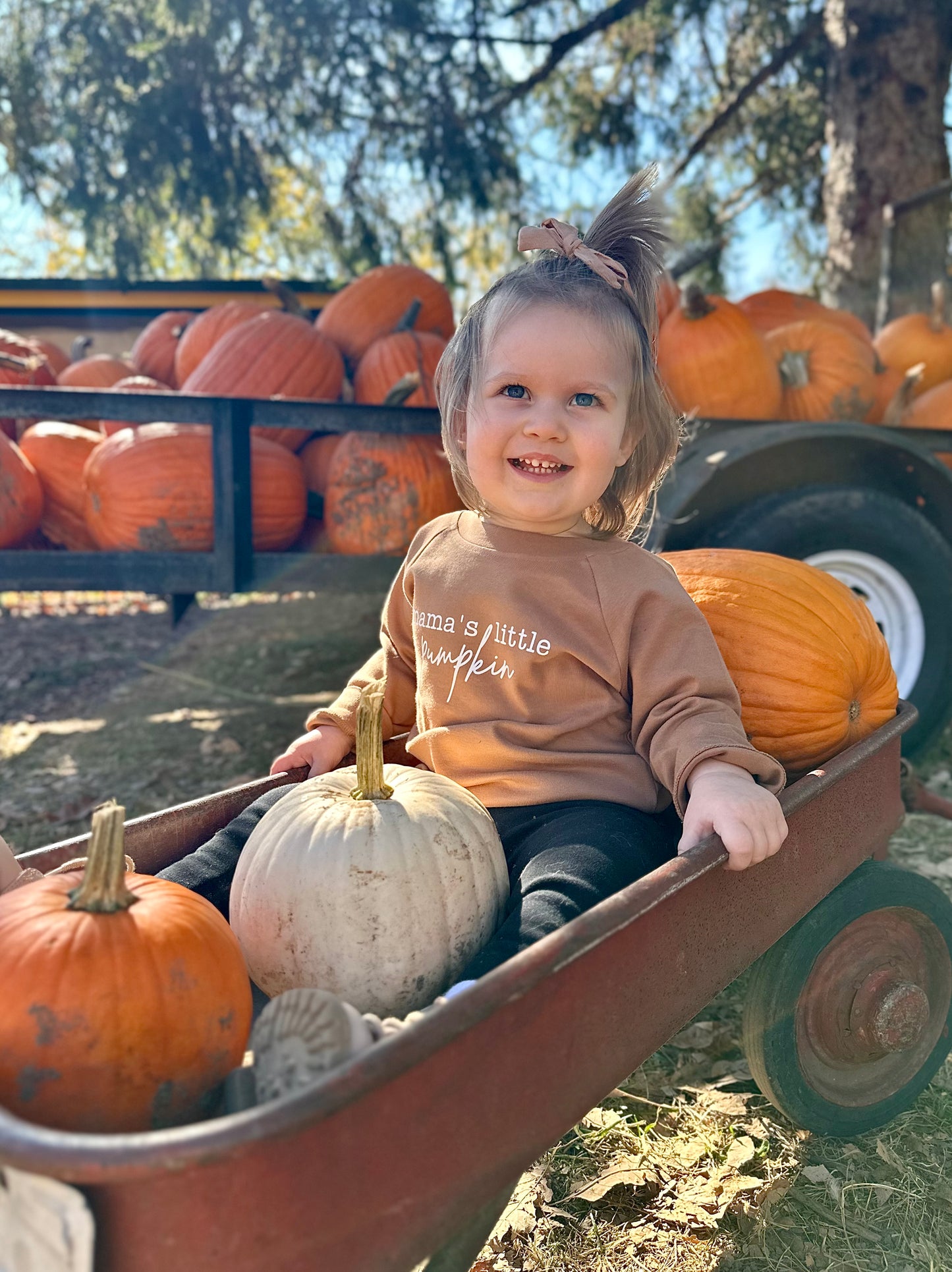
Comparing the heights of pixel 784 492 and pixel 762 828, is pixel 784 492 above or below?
above

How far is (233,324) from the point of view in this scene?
5.23 m

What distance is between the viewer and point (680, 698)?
1.98 meters

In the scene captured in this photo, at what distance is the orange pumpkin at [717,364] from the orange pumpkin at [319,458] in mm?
1483

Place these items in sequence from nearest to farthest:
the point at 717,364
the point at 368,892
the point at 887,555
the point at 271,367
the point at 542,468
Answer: the point at 368,892
the point at 542,468
the point at 887,555
the point at 717,364
the point at 271,367

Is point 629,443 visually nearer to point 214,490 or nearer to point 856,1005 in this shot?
point 856,1005

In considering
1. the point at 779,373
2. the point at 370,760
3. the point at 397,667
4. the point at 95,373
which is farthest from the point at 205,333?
the point at 370,760

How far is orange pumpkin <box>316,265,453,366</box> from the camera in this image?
17.2 ft

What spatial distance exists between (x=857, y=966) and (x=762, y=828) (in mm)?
698

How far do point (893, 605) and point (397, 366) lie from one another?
248 centimetres

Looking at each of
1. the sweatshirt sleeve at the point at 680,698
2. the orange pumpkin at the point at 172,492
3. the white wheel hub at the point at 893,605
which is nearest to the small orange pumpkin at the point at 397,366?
the orange pumpkin at the point at 172,492

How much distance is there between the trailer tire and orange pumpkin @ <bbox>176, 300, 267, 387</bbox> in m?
2.97

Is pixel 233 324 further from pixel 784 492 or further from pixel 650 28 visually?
pixel 650 28

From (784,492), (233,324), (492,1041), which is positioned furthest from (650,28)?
(492,1041)

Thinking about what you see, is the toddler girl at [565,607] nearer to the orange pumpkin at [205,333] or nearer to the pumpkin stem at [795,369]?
the pumpkin stem at [795,369]
